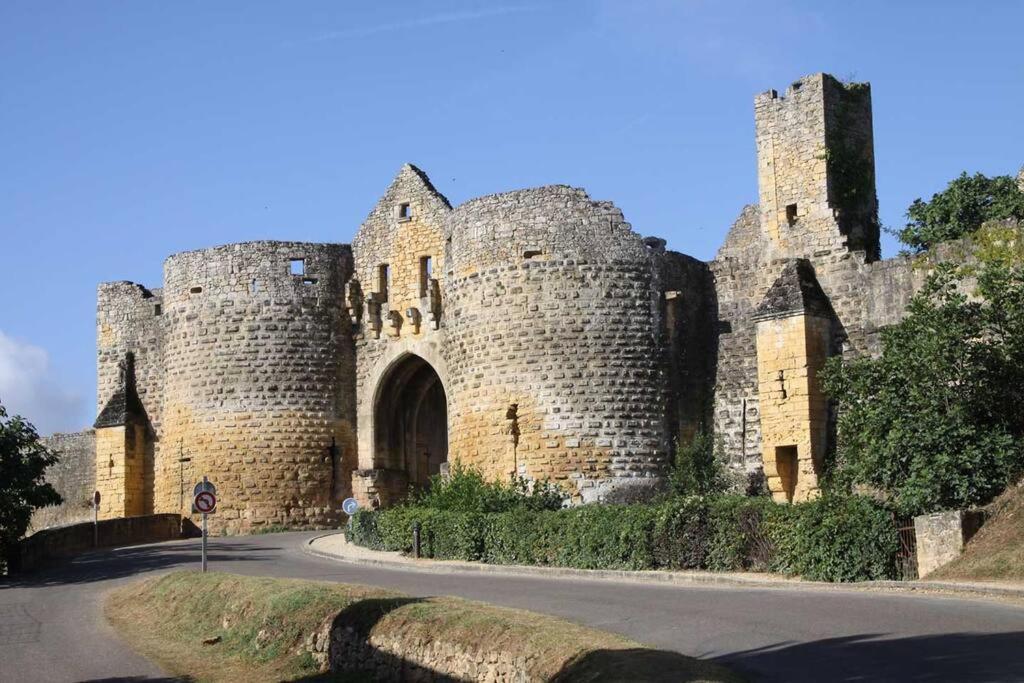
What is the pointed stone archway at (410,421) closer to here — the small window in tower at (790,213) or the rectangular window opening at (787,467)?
the small window in tower at (790,213)

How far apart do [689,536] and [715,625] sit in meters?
6.08

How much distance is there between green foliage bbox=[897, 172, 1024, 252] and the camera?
107 feet

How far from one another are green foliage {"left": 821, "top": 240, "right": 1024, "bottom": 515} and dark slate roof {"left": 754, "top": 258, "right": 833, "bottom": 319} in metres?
5.29

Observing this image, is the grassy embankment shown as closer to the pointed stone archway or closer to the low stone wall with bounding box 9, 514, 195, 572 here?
the pointed stone archway

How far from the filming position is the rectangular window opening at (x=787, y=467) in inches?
1068

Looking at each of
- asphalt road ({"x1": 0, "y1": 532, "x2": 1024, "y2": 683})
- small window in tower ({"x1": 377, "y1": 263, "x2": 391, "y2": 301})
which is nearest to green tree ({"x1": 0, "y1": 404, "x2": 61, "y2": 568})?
asphalt road ({"x1": 0, "y1": 532, "x2": 1024, "y2": 683})

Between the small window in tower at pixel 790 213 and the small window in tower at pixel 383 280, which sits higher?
the small window in tower at pixel 790 213

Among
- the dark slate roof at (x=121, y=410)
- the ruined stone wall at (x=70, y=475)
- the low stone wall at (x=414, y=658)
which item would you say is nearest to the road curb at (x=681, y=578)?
the low stone wall at (x=414, y=658)

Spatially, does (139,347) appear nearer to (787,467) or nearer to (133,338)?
(133,338)

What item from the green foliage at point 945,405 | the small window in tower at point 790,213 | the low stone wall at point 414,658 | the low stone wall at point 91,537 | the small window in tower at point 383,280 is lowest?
the low stone wall at point 414,658

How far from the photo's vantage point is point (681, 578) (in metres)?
19.8

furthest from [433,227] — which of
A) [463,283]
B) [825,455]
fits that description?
[825,455]

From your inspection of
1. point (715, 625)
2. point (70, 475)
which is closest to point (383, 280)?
point (70, 475)

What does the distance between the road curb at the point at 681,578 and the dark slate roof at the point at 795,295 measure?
26.6 ft
